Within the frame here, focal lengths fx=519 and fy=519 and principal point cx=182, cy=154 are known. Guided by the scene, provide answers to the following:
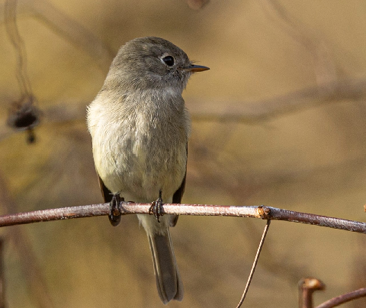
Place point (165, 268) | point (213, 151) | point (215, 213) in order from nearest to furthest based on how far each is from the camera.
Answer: point (215, 213) < point (165, 268) < point (213, 151)

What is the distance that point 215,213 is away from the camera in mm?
2012

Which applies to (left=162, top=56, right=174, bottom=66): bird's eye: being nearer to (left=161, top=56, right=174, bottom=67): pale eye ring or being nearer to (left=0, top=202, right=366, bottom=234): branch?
(left=161, top=56, right=174, bottom=67): pale eye ring

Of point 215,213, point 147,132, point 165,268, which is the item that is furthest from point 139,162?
point 215,213

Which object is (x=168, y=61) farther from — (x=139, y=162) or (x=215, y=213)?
(x=215, y=213)

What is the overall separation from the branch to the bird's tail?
1.17m

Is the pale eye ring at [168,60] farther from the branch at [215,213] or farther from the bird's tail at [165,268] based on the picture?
the branch at [215,213]

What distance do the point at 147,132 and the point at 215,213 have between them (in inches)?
62.6

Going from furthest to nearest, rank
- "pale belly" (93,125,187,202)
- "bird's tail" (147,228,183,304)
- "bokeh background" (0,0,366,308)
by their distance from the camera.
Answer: "bokeh background" (0,0,366,308) < "bird's tail" (147,228,183,304) < "pale belly" (93,125,187,202)

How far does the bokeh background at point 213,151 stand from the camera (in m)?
4.55

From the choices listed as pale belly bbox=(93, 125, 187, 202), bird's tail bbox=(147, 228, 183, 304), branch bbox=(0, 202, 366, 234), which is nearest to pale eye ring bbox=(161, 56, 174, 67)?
pale belly bbox=(93, 125, 187, 202)

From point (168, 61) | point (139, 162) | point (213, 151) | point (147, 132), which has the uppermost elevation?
point (168, 61)

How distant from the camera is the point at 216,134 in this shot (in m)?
5.53

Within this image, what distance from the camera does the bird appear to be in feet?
11.5

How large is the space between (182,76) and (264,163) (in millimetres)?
1879
